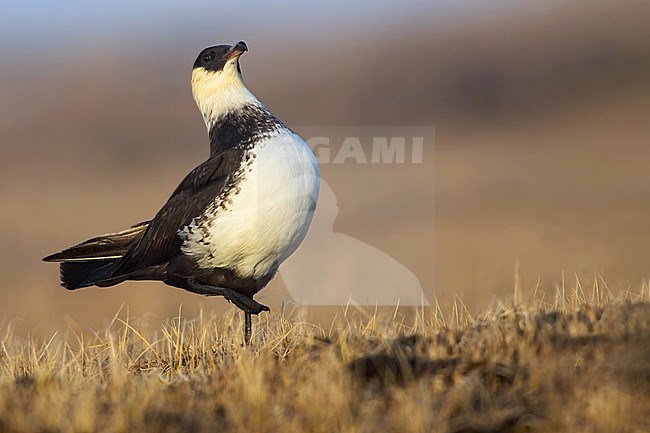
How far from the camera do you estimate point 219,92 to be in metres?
8.07

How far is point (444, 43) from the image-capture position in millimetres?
54688

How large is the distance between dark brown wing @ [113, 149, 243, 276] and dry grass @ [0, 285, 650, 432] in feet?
4.94

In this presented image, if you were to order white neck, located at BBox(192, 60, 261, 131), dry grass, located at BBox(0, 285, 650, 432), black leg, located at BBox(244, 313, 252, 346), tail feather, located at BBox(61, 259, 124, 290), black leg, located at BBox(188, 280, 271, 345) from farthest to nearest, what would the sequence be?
tail feather, located at BBox(61, 259, 124, 290)
white neck, located at BBox(192, 60, 261, 131)
black leg, located at BBox(188, 280, 271, 345)
black leg, located at BBox(244, 313, 252, 346)
dry grass, located at BBox(0, 285, 650, 432)

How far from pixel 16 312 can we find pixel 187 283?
38.4ft

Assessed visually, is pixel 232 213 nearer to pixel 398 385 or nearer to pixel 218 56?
pixel 218 56

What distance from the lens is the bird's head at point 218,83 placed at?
7.99 meters

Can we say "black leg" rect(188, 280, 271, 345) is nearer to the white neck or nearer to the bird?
the bird

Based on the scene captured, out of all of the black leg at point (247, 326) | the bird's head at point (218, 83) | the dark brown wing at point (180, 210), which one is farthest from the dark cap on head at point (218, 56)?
the black leg at point (247, 326)

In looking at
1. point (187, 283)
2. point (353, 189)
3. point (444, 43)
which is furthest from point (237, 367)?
point (444, 43)

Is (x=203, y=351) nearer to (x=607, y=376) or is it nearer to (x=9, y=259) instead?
(x=607, y=376)

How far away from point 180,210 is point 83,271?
1233 mm

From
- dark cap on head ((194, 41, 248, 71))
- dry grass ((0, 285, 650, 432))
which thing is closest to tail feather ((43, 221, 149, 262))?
dark cap on head ((194, 41, 248, 71))

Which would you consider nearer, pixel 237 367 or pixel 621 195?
pixel 237 367

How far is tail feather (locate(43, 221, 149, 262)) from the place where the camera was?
8.19 metres
